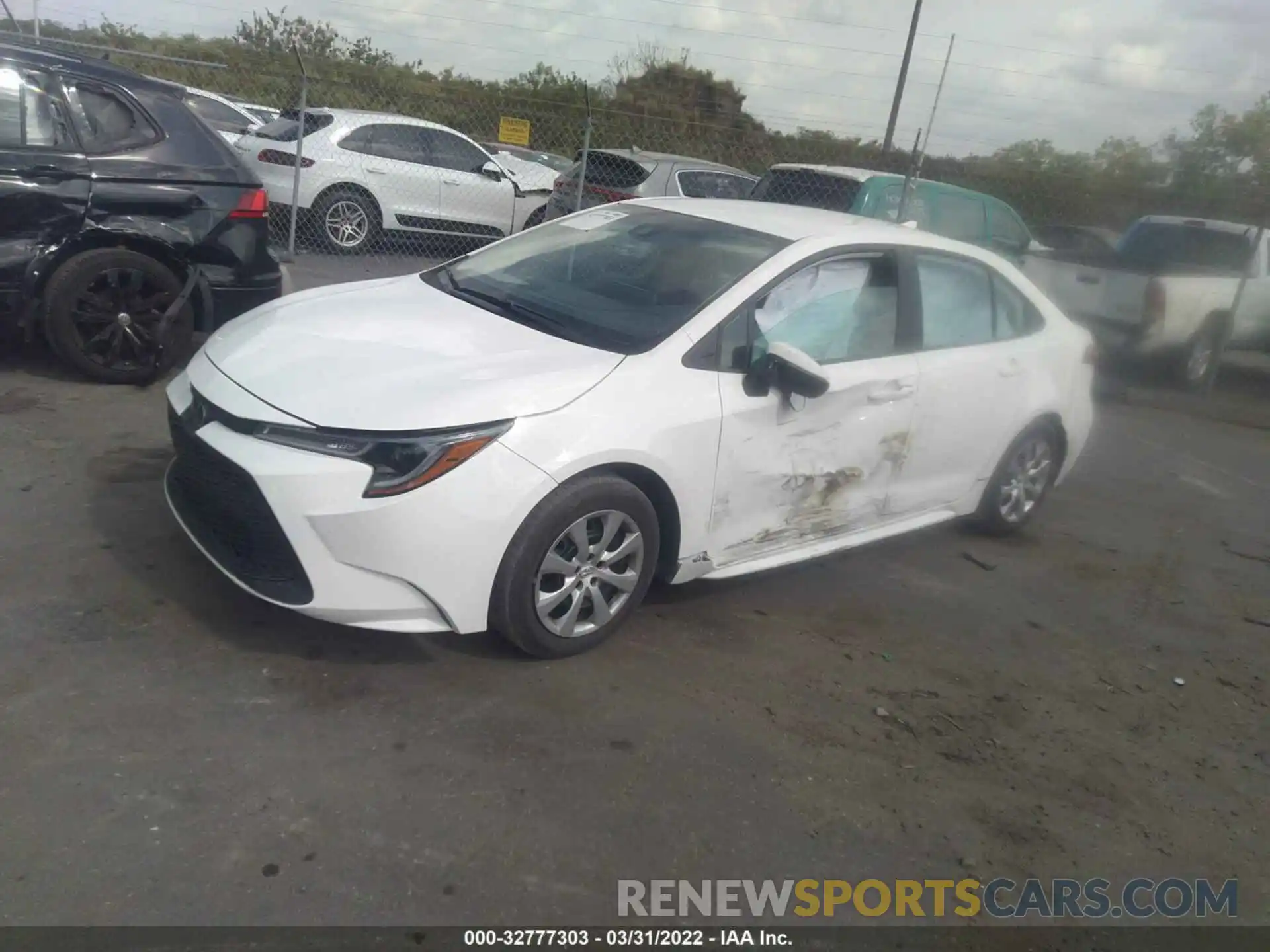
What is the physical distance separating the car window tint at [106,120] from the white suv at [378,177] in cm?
459

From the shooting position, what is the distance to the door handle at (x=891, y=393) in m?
4.50

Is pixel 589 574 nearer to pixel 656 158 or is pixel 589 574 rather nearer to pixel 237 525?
pixel 237 525

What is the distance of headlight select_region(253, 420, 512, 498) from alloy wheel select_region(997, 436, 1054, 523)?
3.26 metres

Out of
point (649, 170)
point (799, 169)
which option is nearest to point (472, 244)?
point (649, 170)

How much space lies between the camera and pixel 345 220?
1127 centimetres

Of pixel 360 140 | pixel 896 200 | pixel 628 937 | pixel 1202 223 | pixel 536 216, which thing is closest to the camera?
pixel 628 937

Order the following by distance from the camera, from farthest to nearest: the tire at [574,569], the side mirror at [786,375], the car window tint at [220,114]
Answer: the car window tint at [220,114] → the side mirror at [786,375] → the tire at [574,569]

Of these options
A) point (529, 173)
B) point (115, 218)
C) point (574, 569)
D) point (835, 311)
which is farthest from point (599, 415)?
point (529, 173)

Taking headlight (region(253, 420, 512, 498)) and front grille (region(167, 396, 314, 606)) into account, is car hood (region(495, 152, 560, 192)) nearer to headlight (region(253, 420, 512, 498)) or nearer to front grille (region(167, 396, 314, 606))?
front grille (region(167, 396, 314, 606))

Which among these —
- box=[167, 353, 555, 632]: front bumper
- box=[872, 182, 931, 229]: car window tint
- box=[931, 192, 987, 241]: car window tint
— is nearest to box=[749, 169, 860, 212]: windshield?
box=[872, 182, 931, 229]: car window tint

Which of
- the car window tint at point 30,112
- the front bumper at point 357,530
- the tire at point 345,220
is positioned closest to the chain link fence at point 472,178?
the tire at point 345,220

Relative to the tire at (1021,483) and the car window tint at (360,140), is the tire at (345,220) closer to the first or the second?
the car window tint at (360,140)

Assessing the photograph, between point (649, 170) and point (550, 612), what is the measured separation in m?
8.63

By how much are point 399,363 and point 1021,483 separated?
3505 millimetres
